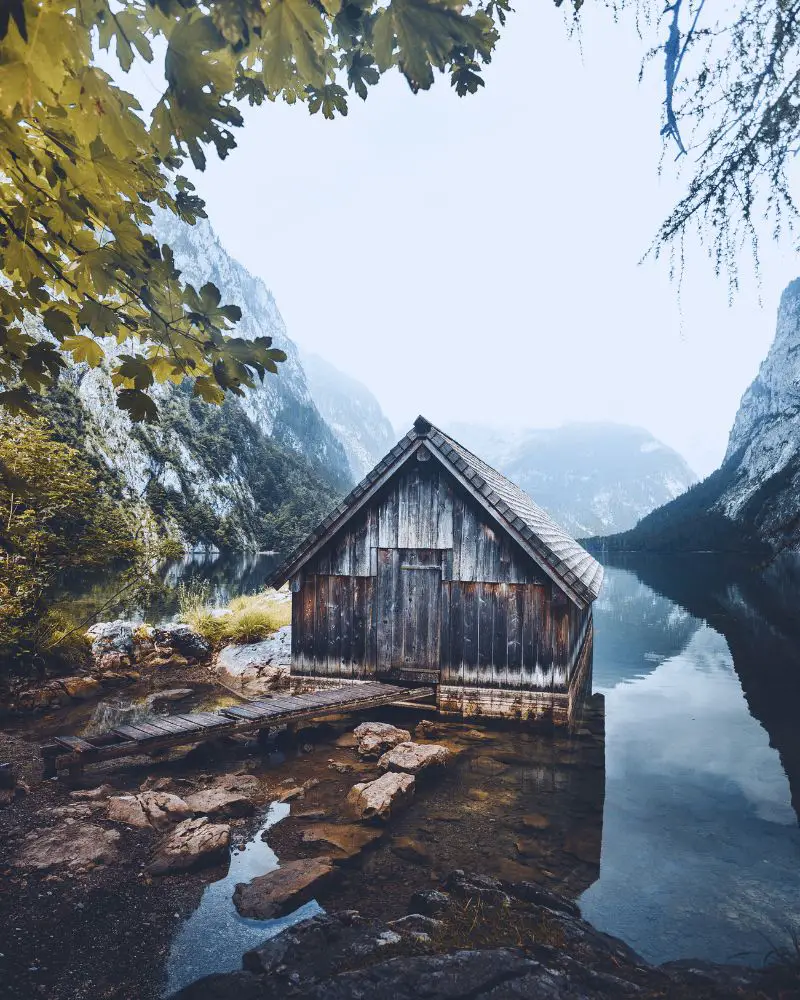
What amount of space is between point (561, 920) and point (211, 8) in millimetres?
6638

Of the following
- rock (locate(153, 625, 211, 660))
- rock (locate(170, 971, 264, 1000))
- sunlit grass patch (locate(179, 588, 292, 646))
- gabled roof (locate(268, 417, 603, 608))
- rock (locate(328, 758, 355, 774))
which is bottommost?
rock (locate(328, 758, 355, 774))

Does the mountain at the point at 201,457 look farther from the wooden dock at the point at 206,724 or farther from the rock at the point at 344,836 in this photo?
the rock at the point at 344,836

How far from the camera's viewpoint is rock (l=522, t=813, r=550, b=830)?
691cm

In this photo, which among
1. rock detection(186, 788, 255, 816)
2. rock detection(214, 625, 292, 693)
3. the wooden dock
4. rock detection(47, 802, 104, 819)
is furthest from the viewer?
rock detection(214, 625, 292, 693)

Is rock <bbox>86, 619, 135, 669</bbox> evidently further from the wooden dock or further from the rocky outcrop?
the rocky outcrop

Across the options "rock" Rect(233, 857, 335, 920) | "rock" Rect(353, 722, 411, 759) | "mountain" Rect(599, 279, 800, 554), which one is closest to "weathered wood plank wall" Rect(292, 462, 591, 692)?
"rock" Rect(353, 722, 411, 759)

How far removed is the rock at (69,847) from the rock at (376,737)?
12.7 ft

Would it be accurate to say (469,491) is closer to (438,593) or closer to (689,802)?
(438,593)

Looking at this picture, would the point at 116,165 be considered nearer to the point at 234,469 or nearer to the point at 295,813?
the point at 295,813

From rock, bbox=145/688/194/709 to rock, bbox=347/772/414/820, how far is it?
610cm

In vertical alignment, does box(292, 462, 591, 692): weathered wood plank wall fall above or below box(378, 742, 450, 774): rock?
above

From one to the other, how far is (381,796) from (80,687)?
27.1 ft

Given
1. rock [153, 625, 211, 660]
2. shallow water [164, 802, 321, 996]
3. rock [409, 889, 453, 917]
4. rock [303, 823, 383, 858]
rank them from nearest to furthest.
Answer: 1. shallow water [164, 802, 321, 996]
2. rock [409, 889, 453, 917]
3. rock [303, 823, 383, 858]
4. rock [153, 625, 211, 660]

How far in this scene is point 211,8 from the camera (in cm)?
194
